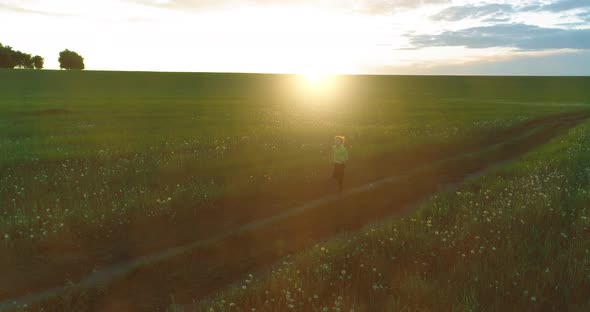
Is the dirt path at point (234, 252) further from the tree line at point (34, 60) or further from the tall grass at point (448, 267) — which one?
the tree line at point (34, 60)

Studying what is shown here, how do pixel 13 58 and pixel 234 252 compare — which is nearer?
pixel 234 252

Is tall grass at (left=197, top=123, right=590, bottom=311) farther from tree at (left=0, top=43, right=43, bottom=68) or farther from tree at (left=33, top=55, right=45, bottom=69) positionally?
tree at (left=33, top=55, right=45, bottom=69)

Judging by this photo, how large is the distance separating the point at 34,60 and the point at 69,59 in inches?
587

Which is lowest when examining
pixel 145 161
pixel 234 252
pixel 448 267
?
pixel 234 252

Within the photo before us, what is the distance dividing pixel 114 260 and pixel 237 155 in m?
9.89

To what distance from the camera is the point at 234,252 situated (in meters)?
8.63

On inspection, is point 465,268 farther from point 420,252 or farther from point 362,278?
point 362,278

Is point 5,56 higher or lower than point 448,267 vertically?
higher

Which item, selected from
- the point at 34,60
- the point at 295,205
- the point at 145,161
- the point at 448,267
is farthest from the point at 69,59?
the point at 448,267

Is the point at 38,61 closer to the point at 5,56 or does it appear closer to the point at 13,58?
the point at 13,58

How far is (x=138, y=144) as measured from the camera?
20234 millimetres

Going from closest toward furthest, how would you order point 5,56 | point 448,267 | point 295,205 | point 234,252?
point 448,267, point 234,252, point 295,205, point 5,56

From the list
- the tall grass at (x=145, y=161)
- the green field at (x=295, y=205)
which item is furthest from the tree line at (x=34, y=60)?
the green field at (x=295, y=205)

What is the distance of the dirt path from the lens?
6.93 meters
